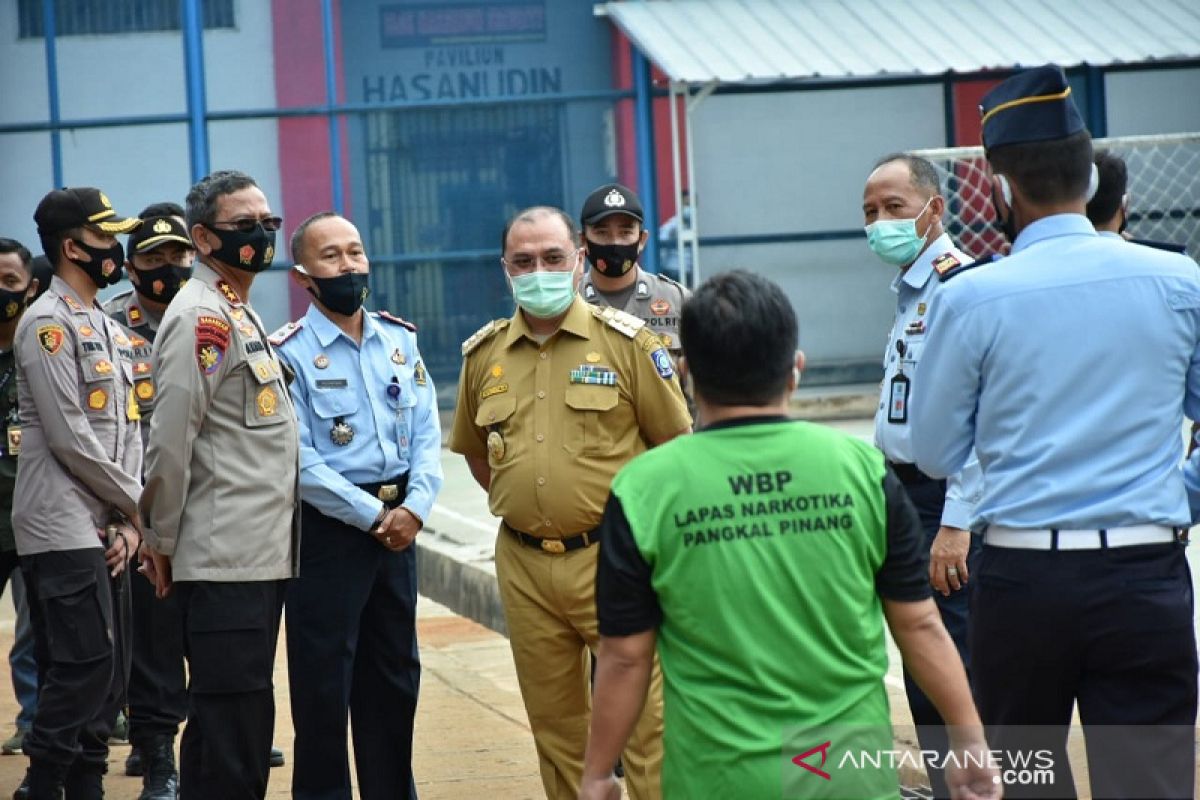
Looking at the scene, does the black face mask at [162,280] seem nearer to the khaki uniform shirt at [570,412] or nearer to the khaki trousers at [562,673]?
the khaki uniform shirt at [570,412]

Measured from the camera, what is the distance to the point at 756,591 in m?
3.22

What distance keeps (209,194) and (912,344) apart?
6.91 ft

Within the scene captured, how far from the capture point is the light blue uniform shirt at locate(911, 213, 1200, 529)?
3676mm

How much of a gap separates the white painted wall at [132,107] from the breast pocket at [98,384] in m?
11.2

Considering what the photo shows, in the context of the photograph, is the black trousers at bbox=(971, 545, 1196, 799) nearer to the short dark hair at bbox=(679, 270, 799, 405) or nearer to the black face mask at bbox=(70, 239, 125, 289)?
the short dark hair at bbox=(679, 270, 799, 405)

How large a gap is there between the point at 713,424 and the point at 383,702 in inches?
105

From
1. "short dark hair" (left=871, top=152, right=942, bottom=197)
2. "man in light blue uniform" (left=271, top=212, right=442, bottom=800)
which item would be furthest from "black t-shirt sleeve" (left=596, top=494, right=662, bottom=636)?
"short dark hair" (left=871, top=152, right=942, bottom=197)

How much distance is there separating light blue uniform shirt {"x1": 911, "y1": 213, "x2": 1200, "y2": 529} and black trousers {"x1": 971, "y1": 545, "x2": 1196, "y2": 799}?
0.10 meters

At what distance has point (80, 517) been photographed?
18.6 ft

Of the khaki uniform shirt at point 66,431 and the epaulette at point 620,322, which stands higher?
the epaulette at point 620,322

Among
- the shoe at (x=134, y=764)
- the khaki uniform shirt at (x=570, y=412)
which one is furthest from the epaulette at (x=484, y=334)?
the shoe at (x=134, y=764)

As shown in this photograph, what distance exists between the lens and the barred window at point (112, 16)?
1669 cm

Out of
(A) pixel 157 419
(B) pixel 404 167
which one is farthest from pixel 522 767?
(B) pixel 404 167

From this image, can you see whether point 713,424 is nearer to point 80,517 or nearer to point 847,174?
point 80,517
